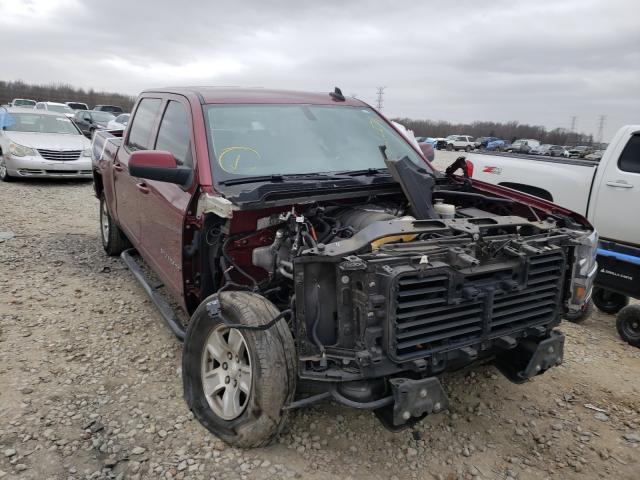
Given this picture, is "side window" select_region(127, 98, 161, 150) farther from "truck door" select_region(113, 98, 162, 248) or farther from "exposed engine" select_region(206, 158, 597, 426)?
"exposed engine" select_region(206, 158, 597, 426)

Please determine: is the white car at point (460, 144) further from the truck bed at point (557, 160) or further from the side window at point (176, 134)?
the side window at point (176, 134)

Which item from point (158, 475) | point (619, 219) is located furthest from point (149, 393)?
point (619, 219)

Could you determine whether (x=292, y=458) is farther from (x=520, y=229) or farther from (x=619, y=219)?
(x=619, y=219)

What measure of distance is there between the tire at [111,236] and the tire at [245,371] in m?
3.35

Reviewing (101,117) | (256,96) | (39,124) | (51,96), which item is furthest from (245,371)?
(51,96)

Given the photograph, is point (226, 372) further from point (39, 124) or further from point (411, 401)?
point (39, 124)

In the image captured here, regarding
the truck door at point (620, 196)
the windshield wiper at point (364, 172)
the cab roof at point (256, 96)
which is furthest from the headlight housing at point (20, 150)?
the truck door at point (620, 196)

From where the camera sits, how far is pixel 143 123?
4699mm

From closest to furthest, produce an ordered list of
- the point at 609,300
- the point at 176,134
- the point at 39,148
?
the point at 176,134 → the point at 609,300 → the point at 39,148

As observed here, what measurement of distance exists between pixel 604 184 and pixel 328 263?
474cm

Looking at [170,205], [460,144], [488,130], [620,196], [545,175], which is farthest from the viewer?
[488,130]

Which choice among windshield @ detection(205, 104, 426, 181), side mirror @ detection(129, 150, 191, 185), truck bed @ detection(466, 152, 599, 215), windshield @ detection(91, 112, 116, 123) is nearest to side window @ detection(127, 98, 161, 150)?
windshield @ detection(205, 104, 426, 181)

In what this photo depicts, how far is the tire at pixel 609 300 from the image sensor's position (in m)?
5.18

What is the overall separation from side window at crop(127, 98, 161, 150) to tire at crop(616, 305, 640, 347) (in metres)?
4.43
